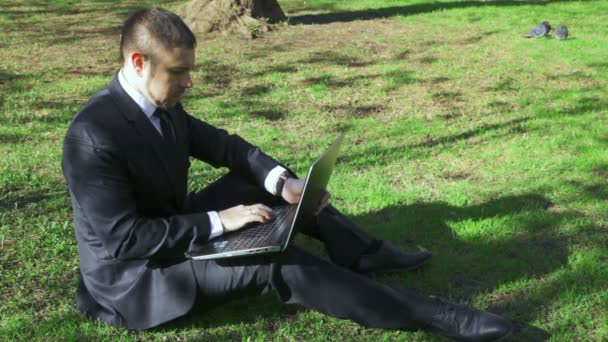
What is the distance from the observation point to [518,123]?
7512 mm

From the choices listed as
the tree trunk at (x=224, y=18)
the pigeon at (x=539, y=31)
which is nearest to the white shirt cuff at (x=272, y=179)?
the tree trunk at (x=224, y=18)

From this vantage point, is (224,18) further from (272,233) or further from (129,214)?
(129,214)

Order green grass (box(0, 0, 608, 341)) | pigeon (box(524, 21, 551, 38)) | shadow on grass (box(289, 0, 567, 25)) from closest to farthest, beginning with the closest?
green grass (box(0, 0, 608, 341)) < pigeon (box(524, 21, 551, 38)) < shadow on grass (box(289, 0, 567, 25))

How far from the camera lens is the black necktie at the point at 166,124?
3750 mm

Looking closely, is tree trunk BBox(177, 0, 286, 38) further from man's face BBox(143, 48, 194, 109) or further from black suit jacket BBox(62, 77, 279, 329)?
man's face BBox(143, 48, 194, 109)

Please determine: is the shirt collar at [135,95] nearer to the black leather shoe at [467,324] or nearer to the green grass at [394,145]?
the green grass at [394,145]

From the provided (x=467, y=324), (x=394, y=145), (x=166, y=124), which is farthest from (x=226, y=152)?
(x=394, y=145)

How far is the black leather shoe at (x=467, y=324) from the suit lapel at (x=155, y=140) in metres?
1.48

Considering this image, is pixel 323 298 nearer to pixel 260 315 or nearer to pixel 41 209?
pixel 260 315

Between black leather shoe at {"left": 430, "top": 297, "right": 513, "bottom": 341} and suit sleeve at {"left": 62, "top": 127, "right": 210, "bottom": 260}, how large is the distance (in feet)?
4.23

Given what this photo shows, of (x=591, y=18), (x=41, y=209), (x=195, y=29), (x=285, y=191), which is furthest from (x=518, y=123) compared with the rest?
(x=591, y=18)

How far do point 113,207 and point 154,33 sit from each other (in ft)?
2.71

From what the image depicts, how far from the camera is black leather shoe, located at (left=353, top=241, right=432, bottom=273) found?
174 inches

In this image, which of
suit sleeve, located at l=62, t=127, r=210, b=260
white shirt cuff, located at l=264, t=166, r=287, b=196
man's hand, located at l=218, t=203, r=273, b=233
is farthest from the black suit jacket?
white shirt cuff, located at l=264, t=166, r=287, b=196
